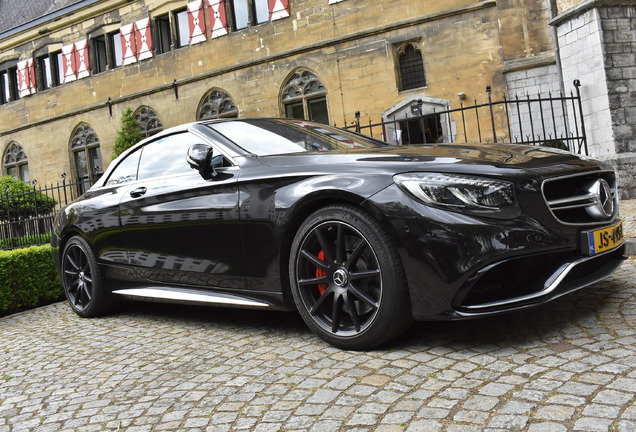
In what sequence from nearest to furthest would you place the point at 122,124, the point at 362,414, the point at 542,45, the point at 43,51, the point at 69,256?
1. the point at 362,414
2. the point at 69,256
3. the point at 542,45
4. the point at 122,124
5. the point at 43,51

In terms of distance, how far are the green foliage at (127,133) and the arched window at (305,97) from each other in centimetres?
577

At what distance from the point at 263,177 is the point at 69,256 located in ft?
8.42

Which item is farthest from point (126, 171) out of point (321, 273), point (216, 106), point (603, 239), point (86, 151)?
point (86, 151)

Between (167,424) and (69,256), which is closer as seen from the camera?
(167,424)

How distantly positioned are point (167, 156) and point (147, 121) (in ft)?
64.7

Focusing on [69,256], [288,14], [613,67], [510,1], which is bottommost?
[69,256]

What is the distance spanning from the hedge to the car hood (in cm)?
381

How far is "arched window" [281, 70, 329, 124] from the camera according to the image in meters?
19.5

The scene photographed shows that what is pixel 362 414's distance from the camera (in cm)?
233

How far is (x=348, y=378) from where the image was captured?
276 cm

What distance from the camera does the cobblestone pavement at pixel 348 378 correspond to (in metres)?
2.26

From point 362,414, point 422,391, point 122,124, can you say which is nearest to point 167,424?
point 362,414

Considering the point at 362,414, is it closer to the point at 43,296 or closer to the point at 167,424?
the point at 167,424

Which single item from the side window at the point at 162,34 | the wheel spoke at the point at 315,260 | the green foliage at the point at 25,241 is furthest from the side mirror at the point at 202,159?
the side window at the point at 162,34
